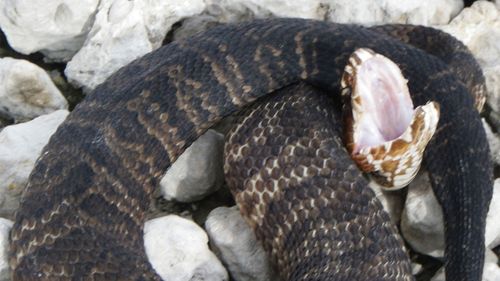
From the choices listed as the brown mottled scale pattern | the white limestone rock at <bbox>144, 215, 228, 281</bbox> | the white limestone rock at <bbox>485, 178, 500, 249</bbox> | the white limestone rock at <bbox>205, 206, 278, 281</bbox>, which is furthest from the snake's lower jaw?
the white limestone rock at <bbox>144, 215, 228, 281</bbox>

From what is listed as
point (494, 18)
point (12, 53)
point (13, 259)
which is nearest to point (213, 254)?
point (13, 259)

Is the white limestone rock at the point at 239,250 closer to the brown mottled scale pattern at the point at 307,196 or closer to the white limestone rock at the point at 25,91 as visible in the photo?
the brown mottled scale pattern at the point at 307,196

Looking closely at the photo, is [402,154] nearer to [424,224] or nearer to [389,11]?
[424,224]

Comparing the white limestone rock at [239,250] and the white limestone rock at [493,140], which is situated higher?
the white limestone rock at [493,140]

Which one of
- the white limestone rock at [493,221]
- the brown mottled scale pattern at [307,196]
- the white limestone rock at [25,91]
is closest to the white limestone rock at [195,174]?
the brown mottled scale pattern at [307,196]

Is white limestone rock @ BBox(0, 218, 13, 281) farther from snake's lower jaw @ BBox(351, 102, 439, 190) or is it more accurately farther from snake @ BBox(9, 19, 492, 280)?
snake's lower jaw @ BBox(351, 102, 439, 190)

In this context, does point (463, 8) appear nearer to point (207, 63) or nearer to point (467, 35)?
point (467, 35)
